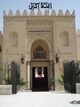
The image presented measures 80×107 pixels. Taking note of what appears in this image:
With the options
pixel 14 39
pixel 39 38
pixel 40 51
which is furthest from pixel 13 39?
pixel 40 51

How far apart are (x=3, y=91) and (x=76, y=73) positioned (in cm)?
517

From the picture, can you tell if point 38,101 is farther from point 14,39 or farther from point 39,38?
point 14,39

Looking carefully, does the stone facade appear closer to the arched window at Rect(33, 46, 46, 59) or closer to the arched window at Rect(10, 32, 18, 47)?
the arched window at Rect(10, 32, 18, 47)

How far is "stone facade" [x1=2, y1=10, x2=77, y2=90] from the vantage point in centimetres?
Result: 2653

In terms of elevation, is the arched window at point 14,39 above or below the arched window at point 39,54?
above

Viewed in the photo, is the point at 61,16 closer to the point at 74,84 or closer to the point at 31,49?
the point at 31,49

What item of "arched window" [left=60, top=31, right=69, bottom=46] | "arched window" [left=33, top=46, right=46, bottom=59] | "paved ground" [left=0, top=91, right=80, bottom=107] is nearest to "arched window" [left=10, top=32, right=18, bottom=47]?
"arched window" [left=33, top=46, right=46, bottom=59]

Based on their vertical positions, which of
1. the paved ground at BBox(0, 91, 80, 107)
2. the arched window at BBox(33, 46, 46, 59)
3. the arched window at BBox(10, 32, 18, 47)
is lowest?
the paved ground at BBox(0, 91, 80, 107)

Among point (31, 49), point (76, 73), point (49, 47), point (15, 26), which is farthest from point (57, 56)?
point (76, 73)

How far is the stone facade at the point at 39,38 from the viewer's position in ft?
87.0

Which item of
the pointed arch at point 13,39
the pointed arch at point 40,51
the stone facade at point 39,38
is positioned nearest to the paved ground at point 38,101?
the stone facade at point 39,38

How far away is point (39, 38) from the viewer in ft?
87.1

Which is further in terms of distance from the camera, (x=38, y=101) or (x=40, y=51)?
(x=40, y=51)

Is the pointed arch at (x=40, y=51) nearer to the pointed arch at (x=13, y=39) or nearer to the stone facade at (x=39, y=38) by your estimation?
the stone facade at (x=39, y=38)
